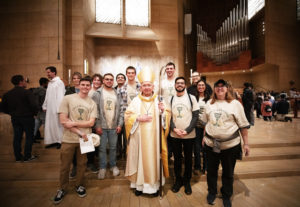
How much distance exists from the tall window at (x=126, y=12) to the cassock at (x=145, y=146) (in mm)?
7632

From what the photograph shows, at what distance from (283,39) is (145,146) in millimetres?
14128

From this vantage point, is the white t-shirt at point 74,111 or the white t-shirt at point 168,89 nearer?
the white t-shirt at point 74,111

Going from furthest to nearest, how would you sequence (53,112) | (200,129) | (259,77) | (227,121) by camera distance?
(259,77) < (53,112) < (200,129) < (227,121)

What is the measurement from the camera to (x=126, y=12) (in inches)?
333

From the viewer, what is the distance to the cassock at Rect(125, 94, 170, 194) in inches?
91.8

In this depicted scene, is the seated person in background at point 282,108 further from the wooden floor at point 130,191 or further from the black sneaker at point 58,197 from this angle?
the black sneaker at point 58,197

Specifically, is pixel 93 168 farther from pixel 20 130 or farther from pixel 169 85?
pixel 169 85

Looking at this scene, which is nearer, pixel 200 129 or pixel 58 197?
pixel 58 197

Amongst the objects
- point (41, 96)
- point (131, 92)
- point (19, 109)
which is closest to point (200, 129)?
point (131, 92)

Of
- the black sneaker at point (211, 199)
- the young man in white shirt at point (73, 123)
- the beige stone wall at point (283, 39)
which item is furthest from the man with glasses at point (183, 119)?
the beige stone wall at point (283, 39)

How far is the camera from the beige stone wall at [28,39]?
22.7 ft

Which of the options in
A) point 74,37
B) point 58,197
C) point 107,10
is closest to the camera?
point 58,197

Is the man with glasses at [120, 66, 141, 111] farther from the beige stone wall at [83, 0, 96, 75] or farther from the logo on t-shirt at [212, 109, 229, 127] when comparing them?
the beige stone wall at [83, 0, 96, 75]

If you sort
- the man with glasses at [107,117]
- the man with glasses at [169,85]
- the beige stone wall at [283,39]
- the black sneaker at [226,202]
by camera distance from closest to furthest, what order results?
the black sneaker at [226,202] → the man with glasses at [107,117] → the man with glasses at [169,85] → the beige stone wall at [283,39]
